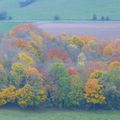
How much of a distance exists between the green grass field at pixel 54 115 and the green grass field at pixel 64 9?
4765 cm

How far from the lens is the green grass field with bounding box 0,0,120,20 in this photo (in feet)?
395

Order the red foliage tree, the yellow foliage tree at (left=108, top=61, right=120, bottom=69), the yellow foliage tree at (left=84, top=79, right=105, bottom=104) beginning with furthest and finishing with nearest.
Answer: the red foliage tree < the yellow foliage tree at (left=108, top=61, right=120, bottom=69) < the yellow foliage tree at (left=84, top=79, right=105, bottom=104)

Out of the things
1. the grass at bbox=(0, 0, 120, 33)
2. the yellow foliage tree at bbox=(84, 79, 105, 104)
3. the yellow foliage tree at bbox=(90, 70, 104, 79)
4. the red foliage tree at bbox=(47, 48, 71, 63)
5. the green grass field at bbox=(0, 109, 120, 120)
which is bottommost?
the green grass field at bbox=(0, 109, 120, 120)

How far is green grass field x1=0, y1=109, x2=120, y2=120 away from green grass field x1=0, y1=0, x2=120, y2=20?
47645 mm

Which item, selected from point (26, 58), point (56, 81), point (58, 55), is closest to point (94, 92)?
point (56, 81)

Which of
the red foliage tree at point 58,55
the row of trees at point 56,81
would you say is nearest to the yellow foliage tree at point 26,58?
the row of trees at point 56,81

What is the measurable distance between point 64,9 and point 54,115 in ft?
194

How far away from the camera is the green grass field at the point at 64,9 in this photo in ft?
395

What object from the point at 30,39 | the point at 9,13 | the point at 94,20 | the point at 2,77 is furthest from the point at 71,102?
the point at 9,13

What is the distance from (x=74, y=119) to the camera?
68.3m

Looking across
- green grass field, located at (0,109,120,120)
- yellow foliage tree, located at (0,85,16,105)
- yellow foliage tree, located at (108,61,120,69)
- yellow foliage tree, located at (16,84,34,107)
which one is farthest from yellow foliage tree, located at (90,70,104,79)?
yellow foliage tree, located at (0,85,16,105)

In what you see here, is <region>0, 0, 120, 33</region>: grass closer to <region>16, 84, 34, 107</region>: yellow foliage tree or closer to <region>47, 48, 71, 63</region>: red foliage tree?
<region>47, 48, 71, 63</region>: red foliage tree

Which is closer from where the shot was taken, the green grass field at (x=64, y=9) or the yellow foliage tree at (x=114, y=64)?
the yellow foliage tree at (x=114, y=64)

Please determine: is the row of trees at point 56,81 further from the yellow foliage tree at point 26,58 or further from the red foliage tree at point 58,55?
the red foliage tree at point 58,55
